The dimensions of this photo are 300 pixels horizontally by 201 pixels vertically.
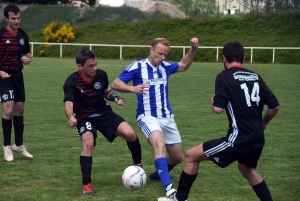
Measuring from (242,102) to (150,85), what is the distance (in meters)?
1.87

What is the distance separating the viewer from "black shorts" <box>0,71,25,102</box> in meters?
8.55

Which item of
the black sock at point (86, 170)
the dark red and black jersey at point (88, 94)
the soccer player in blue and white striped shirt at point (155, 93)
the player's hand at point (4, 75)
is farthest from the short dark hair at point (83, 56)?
the player's hand at point (4, 75)

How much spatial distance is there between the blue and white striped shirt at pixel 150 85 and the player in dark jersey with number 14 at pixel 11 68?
1921mm

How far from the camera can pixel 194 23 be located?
47.0 metres

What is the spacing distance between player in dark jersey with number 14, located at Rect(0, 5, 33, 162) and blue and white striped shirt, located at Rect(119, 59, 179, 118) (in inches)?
75.6

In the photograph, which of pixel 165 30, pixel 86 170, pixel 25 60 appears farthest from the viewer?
pixel 165 30

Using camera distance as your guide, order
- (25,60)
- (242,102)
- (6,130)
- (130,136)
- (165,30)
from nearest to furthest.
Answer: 1. (242,102)
2. (130,136)
3. (25,60)
4. (6,130)
5. (165,30)

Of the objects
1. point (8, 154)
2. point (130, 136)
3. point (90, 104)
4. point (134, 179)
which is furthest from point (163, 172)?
point (8, 154)

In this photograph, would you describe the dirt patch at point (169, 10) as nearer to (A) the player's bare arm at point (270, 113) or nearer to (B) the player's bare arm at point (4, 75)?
(B) the player's bare arm at point (4, 75)

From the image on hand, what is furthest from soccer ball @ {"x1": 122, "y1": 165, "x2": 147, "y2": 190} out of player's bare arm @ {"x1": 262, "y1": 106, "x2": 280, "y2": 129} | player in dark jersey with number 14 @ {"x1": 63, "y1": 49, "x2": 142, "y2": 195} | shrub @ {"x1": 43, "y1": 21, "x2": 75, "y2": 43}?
shrub @ {"x1": 43, "y1": 21, "x2": 75, "y2": 43}

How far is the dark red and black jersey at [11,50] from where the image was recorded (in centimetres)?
862

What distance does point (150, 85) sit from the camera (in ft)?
23.9

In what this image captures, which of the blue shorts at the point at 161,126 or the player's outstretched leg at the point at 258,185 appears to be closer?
the player's outstretched leg at the point at 258,185

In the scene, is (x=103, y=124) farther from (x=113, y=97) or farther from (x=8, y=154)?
(x=8, y=154)
